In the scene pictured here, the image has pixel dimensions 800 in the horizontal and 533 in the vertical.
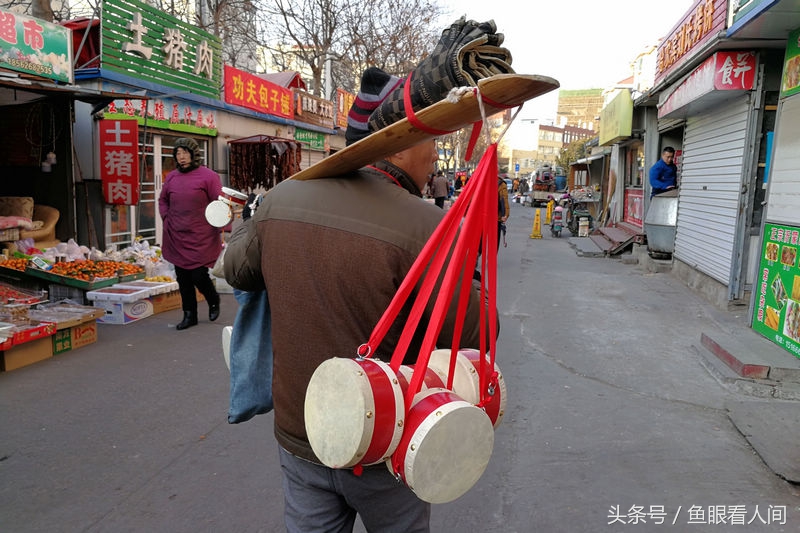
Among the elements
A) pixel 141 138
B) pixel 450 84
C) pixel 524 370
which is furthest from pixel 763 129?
pixel 141 138

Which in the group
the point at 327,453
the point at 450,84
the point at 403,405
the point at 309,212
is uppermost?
the point at 450,84

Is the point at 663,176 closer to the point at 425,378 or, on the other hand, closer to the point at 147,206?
the point at 147,206

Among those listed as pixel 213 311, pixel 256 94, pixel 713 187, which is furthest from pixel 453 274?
pixel 256 94

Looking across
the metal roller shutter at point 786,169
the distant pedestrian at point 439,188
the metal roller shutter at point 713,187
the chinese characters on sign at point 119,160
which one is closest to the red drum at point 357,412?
the metal roller shutter at point 786,169

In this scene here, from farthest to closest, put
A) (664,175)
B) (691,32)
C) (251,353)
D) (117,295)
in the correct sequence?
1. (664,175)
2. (691,32)
3. (117,295)
4. (251,353)

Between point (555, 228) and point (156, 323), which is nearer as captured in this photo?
point (156, 323)

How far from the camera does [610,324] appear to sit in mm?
6938

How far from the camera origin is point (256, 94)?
1359 cm

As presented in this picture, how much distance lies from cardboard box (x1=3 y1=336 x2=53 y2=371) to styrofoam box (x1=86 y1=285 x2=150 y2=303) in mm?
1222

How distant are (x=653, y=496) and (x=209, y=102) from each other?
10.7 meters

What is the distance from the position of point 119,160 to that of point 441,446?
874 cm

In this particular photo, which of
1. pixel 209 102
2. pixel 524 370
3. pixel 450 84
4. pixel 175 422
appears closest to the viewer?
pixel 450 84

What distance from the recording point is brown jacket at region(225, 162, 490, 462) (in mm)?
1476

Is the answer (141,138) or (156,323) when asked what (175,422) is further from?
(141,138)
